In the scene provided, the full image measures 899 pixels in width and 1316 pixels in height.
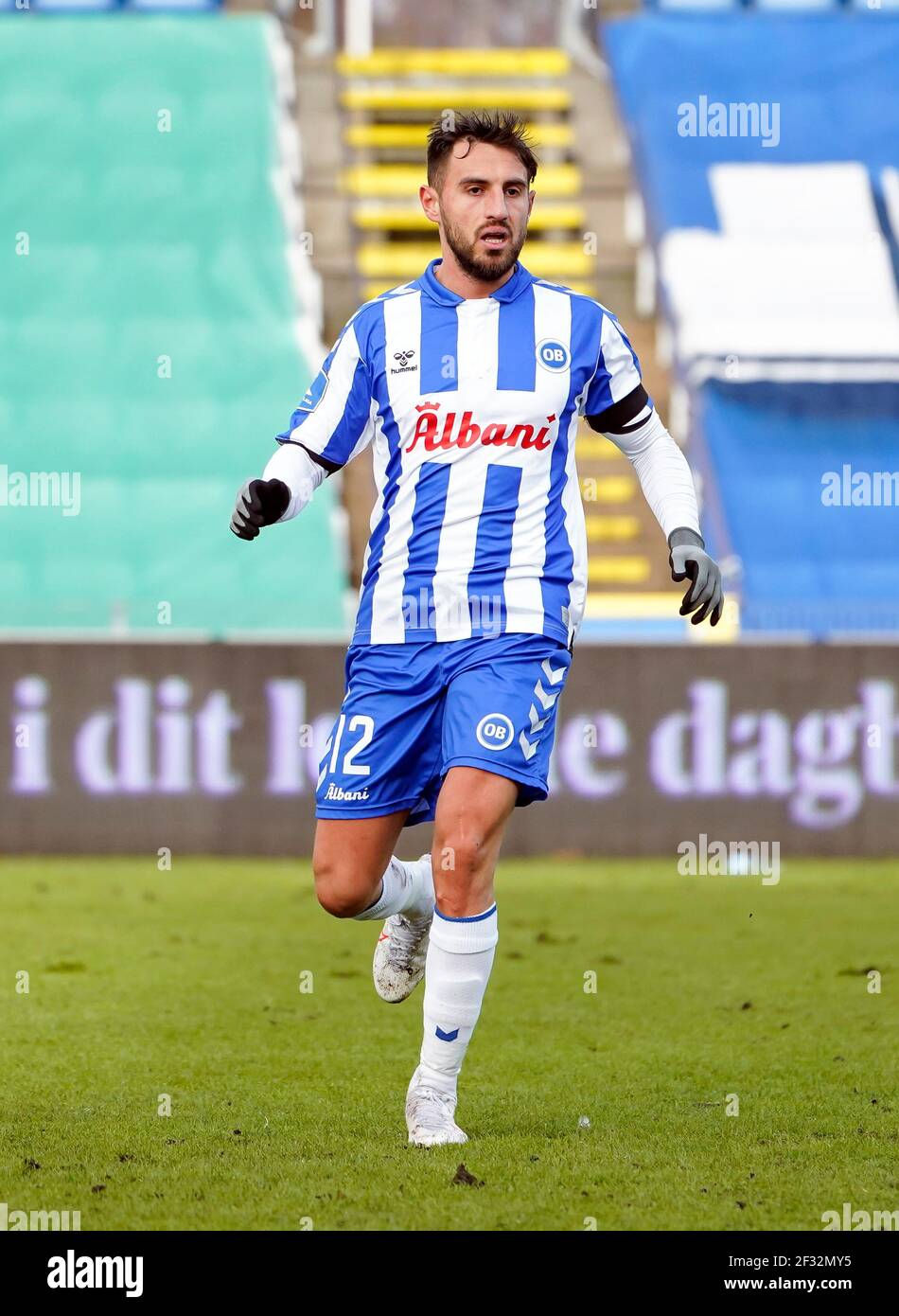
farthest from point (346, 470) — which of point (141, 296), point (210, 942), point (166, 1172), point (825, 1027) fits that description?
point (166, 1172)

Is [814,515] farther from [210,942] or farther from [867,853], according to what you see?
[210,942]

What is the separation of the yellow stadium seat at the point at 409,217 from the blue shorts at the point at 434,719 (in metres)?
17.4

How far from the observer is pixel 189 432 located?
19.3 metres

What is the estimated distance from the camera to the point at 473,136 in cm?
481

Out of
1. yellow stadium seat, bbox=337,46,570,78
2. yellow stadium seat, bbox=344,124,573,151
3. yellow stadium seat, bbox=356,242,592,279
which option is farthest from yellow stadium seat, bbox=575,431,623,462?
yellow stadium seat, bbox=337,46,570,78

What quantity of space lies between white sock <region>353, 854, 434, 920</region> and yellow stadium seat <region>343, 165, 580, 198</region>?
17.5 meters

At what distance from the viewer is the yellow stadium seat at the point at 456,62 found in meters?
23.6

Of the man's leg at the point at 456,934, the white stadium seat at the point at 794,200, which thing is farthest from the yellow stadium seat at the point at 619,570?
the man's leg at the point at 456,934

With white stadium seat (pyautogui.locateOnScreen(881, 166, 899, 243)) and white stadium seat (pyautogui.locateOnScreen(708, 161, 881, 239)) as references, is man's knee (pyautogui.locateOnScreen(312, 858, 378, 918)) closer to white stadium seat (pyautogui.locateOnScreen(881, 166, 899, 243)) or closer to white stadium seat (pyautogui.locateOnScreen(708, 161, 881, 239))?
white stadium seat (pyautogui.locateOnScreen(708, 161, 881, 239))

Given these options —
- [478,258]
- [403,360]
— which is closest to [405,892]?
[403,360]

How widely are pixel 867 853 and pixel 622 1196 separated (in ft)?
26.8

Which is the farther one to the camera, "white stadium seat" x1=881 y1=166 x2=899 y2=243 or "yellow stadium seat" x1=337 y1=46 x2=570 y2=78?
"yellow stadium seat" x1=337 y1=46 x2=570 y2=78

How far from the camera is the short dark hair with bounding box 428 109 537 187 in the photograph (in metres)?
4.80

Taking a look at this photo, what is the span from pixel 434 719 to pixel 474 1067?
129 centimetres
